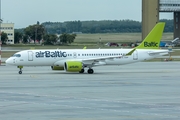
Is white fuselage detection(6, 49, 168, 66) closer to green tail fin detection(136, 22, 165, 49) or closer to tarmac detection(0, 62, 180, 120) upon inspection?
green tail fin detection(136, 22, 165, 49)

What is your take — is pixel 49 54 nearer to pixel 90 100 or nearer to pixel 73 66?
pixel 73 66

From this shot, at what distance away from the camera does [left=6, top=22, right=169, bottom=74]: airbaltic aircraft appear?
4147cm

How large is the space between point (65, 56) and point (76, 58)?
3.20 feet

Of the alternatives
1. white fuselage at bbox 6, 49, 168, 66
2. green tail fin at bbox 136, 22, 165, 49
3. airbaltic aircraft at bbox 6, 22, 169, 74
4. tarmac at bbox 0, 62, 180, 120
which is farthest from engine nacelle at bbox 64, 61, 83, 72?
tarmac at bbox 0, 62, 180, 120

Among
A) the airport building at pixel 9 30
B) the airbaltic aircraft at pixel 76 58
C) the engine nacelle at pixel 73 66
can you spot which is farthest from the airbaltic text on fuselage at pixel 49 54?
the airport building at pixel 9 30

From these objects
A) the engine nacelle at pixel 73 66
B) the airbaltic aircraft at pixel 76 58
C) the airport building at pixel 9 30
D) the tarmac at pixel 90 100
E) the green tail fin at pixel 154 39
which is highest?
the airport building at pixel 9 30

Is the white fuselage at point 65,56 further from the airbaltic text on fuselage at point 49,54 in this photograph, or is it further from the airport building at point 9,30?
the airport building at point 9,30

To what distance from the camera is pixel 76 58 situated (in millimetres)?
42688

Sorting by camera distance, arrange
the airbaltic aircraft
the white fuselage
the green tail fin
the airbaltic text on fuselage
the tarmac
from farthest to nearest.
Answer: the green tail fin → the airbaltic text on fuselage → the white fuselage → the airbaltic aircraft → the tarmac

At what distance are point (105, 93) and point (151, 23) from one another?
91241mm

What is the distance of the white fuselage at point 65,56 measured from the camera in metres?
41.6

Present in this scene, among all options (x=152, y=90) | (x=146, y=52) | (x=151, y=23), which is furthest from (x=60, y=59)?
(x=151, y=23)

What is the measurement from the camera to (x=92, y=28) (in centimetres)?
18888

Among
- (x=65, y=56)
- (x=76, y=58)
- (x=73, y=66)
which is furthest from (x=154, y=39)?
(x=73, y=66)
